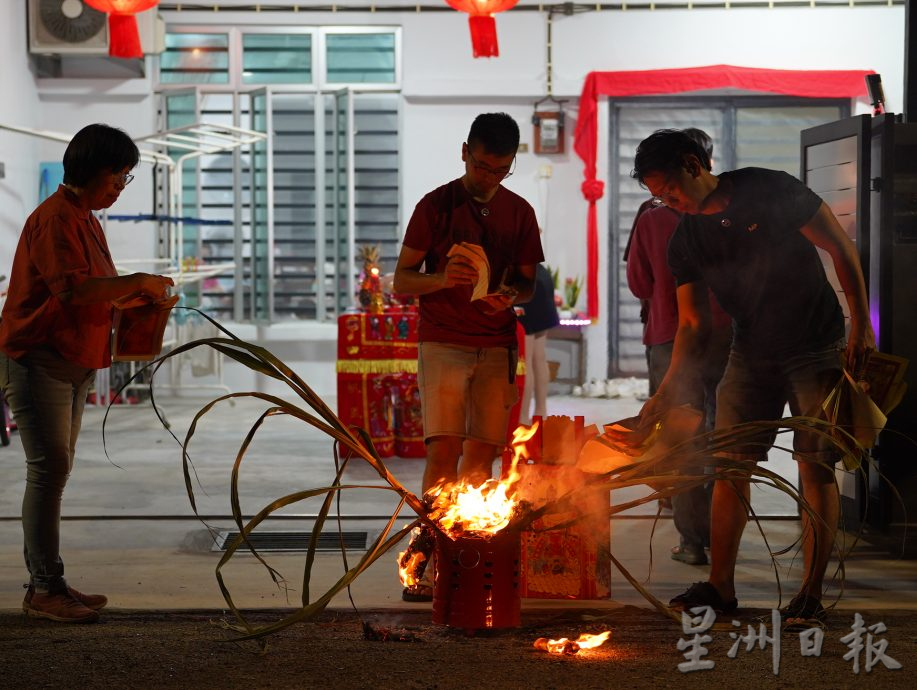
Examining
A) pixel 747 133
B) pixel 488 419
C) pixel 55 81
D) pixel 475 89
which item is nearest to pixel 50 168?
pixel 55 81

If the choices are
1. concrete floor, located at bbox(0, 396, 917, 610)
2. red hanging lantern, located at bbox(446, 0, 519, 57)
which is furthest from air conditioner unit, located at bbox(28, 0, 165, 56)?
concrete floor, located at bbox(0, 396, 917, 610)

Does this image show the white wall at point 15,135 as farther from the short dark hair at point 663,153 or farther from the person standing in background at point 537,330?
the short dark hair at point 663,153

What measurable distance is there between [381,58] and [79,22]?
8.61ft

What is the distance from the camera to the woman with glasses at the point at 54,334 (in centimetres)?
350

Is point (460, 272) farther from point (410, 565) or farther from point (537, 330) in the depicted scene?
point (537, 330)

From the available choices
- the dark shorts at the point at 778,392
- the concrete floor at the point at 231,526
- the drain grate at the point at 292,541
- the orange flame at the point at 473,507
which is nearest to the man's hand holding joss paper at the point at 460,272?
the orange flame at the point at 473,507

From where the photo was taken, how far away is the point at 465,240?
152 inches

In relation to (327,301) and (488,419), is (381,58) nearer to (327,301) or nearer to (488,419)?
(327,301)

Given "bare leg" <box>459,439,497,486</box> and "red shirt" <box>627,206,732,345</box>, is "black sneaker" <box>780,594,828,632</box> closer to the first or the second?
"bare leg" <box>459,439,497,486</box>

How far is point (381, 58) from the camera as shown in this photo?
10.5 meters

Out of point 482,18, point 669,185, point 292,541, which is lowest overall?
point 292,541

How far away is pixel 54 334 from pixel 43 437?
32cm

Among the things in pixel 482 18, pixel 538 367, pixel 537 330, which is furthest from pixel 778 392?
pixel 482 18

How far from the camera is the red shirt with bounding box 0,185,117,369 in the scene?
346 centimetres
